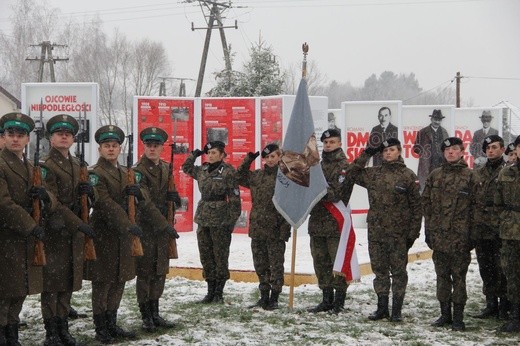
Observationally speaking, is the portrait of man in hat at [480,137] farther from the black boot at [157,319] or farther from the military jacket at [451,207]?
the black boot at [157,319]

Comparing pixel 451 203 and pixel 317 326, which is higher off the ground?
pixel 451 203

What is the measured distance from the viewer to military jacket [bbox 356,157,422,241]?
27.4 feet

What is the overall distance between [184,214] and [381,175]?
722 centimetres

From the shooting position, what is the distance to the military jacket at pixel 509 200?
7.81 m

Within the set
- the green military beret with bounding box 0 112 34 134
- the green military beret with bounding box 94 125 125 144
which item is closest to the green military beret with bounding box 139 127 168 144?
the green military beret with bounding box 94 125 125 144

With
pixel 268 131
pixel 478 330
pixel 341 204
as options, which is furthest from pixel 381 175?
pixel 268 131

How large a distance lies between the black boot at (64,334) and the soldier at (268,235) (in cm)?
263

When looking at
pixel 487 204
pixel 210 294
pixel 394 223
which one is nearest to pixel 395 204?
pixel 394 223

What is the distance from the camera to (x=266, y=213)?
30.0ft

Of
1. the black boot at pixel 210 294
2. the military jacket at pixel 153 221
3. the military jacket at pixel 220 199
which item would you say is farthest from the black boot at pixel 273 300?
the military jacket at pixel 153 221

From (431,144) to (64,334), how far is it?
516 inches

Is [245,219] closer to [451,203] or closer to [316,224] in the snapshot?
[316,224]

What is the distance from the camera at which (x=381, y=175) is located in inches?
334

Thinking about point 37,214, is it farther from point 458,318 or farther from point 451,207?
point 458,318
